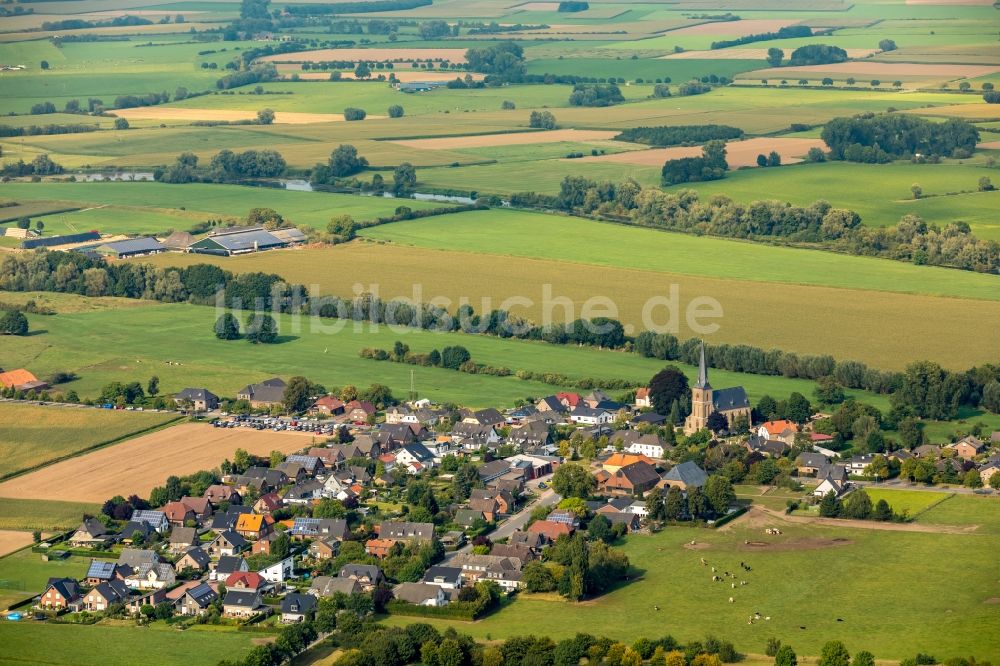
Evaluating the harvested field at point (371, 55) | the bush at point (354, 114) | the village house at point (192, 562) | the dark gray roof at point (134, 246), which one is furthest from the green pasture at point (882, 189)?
the harvested field at point (371, 55)

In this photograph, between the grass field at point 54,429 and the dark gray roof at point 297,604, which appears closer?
the dark gray roof at point 297,604

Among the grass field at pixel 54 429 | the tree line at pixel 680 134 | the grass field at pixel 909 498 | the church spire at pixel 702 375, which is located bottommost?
the grass field at pixel 909 498

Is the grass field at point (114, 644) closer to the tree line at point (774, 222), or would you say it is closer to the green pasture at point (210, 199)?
the tree line at point (774, 222)

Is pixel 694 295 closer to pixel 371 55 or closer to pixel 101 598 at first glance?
pixel 101 598

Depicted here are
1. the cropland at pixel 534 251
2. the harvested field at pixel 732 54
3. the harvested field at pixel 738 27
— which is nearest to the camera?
the cropland at pixel 534 251

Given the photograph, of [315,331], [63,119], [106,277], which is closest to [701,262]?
[315,331]

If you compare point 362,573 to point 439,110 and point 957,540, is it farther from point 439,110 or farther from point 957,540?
point 439,110

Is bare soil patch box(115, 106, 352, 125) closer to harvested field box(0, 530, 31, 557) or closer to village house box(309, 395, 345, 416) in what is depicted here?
village house box(309, 395, 345, 416)

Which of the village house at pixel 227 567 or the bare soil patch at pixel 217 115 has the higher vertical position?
the bare soil patch at pixel 217 115
